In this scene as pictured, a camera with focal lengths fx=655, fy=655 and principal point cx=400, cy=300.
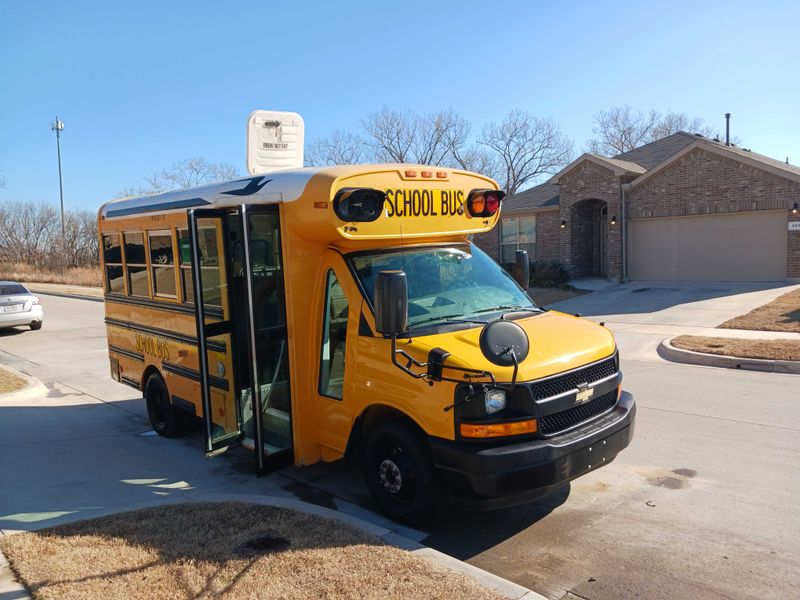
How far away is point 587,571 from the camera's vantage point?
13.1 ft

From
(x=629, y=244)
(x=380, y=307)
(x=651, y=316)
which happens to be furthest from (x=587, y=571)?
(x=629, y=244)

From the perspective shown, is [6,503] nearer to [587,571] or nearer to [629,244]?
[587,571]

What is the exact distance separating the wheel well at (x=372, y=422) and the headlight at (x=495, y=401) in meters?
0.54

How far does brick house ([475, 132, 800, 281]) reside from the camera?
1897 cm

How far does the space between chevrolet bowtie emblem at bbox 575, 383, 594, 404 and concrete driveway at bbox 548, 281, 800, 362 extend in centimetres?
734

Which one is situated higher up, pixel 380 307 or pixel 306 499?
pixel 380 307

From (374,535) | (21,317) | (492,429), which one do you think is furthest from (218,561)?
(21,317)

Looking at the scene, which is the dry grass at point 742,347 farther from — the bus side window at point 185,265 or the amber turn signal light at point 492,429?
the bus side window at point 185,265

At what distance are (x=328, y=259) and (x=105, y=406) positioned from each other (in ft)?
18.7

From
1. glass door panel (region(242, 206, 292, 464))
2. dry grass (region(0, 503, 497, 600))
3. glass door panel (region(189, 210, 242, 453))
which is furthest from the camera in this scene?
glass door panel (region(189, 210, 242, 453))

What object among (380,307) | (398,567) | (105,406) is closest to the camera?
(398,567)

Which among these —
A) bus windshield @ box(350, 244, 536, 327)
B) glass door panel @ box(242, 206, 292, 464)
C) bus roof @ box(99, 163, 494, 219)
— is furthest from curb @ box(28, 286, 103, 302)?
bus windshield @ box(350, 244, 536, 327)

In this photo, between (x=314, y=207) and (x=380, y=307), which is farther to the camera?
(x=314, y=207)

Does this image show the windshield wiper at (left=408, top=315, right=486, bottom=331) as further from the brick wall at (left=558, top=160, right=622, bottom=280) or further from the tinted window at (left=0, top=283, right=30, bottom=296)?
the brick wall at (left=558, top=160, right=622, bottom=280)
